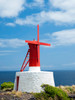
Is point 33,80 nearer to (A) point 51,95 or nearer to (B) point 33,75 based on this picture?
(B) point 33,75

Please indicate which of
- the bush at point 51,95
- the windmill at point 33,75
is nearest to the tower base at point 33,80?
the windmill at point 33,75

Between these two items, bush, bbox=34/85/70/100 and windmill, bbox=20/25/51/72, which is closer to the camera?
bush, bbox=34/85/70/100

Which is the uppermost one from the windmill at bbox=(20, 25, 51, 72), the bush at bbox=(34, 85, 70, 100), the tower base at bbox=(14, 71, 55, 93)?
the windmill at bbox=(20, 25, 51, 72)

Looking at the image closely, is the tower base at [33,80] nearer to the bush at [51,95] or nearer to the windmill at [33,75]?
the windmill at [33,75]

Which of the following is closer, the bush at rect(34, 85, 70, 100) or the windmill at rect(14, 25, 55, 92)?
the bush at rect(34, 85, 70, 100)

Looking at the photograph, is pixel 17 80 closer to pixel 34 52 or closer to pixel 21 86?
pixel 21 86

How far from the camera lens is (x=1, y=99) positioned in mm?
13477

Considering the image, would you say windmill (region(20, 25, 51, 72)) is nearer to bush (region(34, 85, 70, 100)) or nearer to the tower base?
the tower base

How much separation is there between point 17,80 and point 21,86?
71.3 inches

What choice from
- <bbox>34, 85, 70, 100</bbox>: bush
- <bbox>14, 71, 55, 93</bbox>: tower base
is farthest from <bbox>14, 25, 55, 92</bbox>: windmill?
<bbox>34, 85, 70, 100</bbox>: bush

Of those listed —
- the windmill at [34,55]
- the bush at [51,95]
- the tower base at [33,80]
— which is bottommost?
the bush at [51,95]

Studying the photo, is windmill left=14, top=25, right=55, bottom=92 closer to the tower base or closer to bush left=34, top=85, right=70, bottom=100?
the tower base

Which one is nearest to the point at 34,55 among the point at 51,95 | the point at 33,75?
the point at 33,75

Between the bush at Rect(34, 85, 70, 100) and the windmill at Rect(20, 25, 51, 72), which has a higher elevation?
the windmill at Rect(20, 25, 51, 72)
